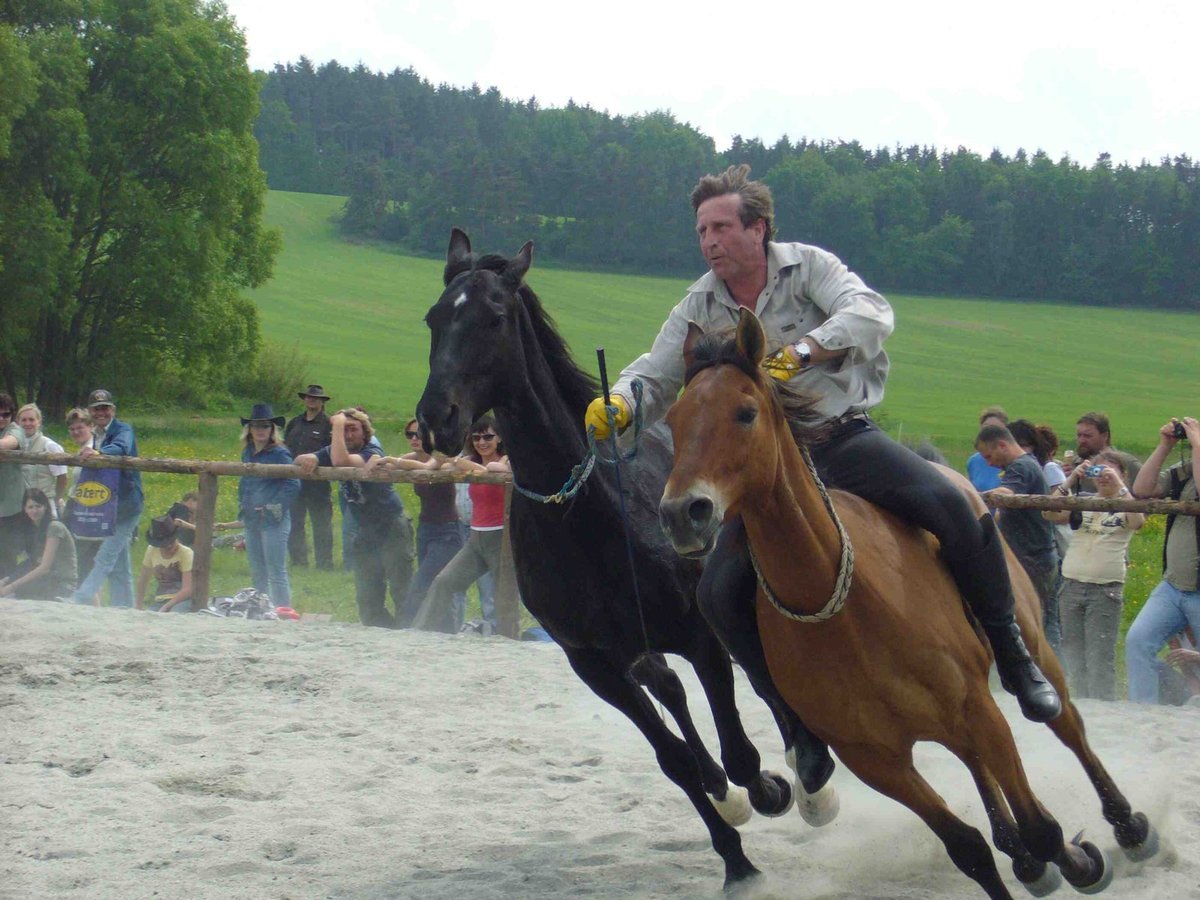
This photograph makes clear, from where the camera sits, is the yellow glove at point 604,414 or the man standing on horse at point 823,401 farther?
the yellow glove at point 604,414

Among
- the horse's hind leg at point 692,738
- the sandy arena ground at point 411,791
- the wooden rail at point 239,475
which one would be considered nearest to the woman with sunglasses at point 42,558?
the wooden rail at point 239,475

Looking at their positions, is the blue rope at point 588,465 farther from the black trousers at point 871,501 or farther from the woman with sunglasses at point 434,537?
the woman with sunglasses at point 434,537

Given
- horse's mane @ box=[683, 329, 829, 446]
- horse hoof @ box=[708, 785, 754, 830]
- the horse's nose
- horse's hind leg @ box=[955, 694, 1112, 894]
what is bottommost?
horse hoof @ box=[708, 785, 754, 830]

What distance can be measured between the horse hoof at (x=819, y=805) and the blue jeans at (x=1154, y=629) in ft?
11.3

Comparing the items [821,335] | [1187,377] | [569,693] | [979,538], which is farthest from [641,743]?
[1187,377]

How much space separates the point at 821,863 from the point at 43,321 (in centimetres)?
3320

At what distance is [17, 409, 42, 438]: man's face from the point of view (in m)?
11.1

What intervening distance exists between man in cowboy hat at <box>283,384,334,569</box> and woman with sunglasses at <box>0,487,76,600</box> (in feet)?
6.11

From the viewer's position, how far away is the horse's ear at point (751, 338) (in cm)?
322

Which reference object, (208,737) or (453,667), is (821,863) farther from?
(453,667)

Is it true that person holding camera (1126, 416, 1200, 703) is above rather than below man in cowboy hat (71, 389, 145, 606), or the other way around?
above

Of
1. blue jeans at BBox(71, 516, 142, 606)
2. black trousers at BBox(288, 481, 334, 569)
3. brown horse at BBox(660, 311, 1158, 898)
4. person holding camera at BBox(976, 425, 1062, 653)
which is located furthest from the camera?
black trousers at BBox(288, 481, 334, 569)

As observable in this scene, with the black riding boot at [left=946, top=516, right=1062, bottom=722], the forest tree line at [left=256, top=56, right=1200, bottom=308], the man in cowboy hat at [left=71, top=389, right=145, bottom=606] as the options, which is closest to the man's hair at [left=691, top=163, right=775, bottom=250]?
the black riding boot at [left=946, top=516, right=1062, bottom=722]

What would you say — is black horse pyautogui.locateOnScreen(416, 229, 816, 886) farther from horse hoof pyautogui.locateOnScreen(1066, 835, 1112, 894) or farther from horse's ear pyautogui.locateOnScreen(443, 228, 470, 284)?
horse hoof pyautogui.locateOnScreen(1066, 835, 1112, 894)
